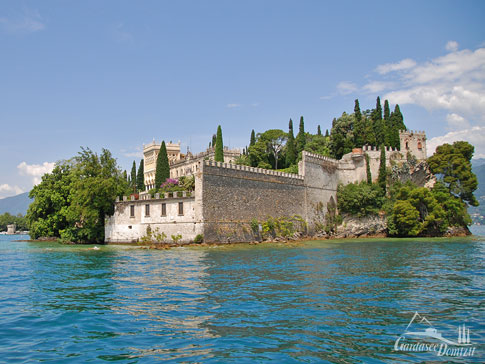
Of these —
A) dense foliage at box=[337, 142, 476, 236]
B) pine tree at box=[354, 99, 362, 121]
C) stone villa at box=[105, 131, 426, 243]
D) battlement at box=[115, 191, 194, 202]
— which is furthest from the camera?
pine tree at box=[354, 99, 362, 121]

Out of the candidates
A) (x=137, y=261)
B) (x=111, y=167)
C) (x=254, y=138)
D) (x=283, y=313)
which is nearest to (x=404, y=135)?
(x=254, y=138)

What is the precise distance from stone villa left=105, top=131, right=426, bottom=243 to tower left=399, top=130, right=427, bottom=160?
9369 mm

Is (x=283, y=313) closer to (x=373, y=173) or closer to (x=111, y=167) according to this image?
(x=111, y=167)

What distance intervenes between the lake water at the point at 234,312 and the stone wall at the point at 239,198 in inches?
527

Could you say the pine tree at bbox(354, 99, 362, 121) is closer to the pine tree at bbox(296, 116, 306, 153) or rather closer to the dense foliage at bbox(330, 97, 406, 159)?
the dense foliage at bbox(330, 97, 406, 159)

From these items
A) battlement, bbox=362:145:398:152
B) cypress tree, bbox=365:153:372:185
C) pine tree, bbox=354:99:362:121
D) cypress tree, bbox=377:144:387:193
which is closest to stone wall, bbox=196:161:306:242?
cypress tree, bbox=365:153:372:185

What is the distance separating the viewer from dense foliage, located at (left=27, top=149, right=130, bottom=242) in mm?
34375

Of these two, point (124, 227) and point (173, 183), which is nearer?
point (124, 227)

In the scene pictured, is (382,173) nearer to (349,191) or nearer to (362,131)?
(349,191)

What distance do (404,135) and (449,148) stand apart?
5.19m

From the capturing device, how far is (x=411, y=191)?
40.4 metres

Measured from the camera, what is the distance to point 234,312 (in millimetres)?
9430

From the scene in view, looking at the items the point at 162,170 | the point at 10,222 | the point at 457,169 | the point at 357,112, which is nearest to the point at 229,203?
the point at 162,170

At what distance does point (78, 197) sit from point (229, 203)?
13129mm
